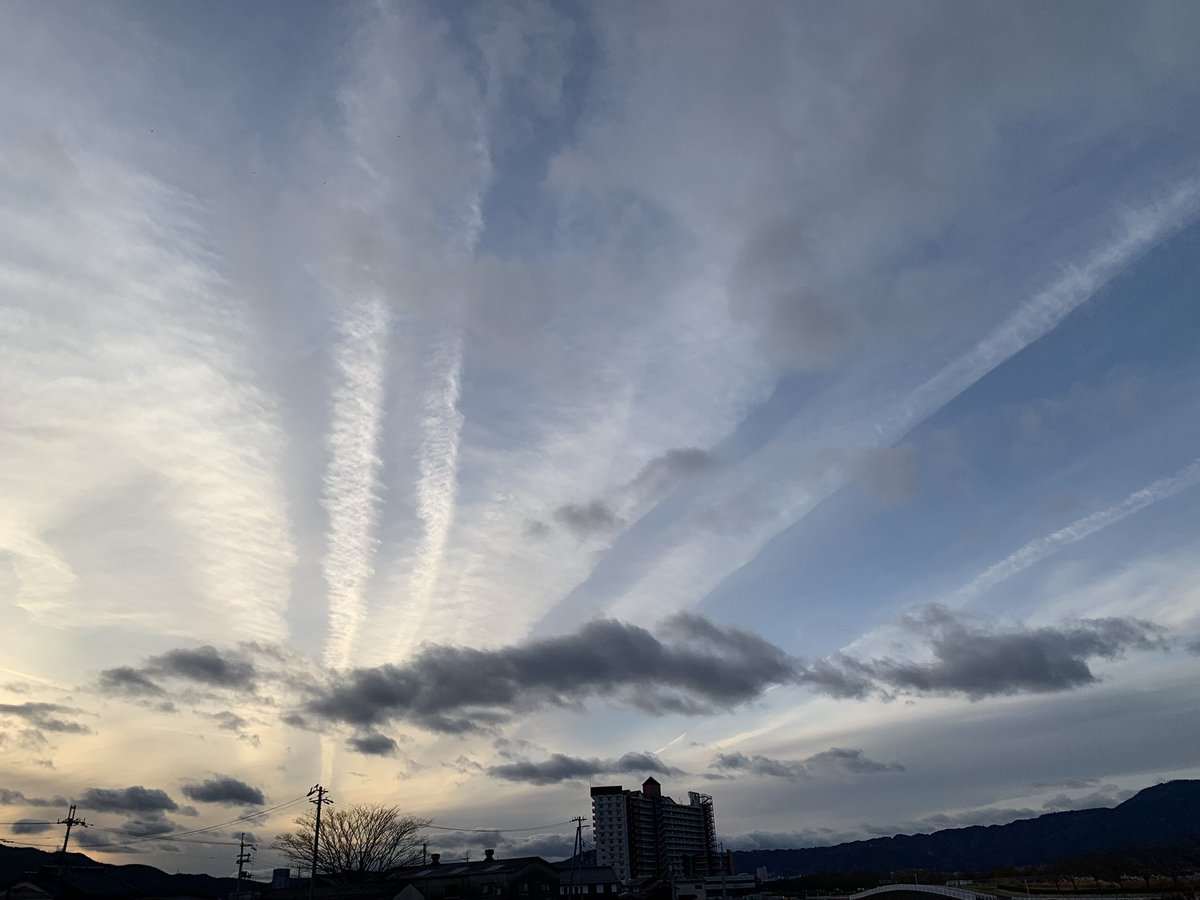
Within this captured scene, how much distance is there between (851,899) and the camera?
157375mm

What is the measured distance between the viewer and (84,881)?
12088 centimetres

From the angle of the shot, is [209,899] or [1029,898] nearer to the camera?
[1029,898]

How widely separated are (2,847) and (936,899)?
732ft

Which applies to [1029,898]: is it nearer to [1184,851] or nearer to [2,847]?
[1184,851]

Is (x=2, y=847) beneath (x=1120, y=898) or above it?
above

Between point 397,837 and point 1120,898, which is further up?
point 397,837

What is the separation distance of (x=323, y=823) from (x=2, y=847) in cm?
14080

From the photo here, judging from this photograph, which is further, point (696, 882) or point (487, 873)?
point (696, 882)

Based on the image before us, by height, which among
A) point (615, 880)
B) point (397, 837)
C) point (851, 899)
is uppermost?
point (397, 837)

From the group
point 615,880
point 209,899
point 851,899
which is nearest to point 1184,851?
point 851,899

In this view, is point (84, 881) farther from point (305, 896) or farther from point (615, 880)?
point (615, 880)

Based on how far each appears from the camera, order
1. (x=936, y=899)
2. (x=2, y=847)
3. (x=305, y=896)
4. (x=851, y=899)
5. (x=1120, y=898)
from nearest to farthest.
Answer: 1. (x=305, y=896)
2. (x=1120, y=898)
3. (x=936, y=899)
4. (x=851, y=899)
5. (x=2, y=847)

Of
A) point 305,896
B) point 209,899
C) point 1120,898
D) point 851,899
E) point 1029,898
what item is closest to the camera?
point 305,896

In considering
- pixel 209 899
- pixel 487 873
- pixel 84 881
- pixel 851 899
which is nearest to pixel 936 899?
pixel 851 899
